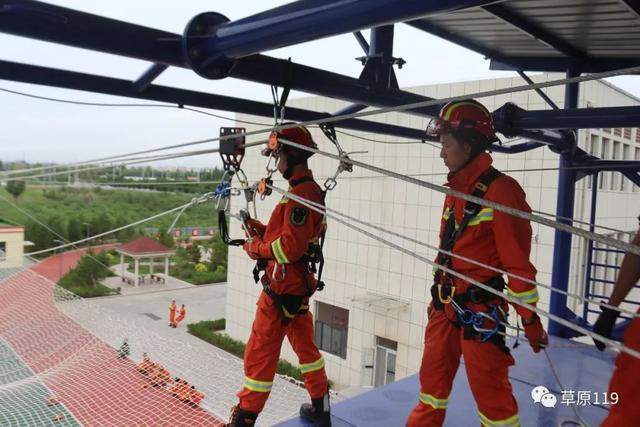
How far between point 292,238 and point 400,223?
897 cm

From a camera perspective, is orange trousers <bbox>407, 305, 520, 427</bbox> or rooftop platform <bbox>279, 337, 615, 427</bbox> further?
rooftop platform <bbox>279, 337, 615, 427</bbox>

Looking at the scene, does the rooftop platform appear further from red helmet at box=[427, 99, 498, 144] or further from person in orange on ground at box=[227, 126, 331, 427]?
red helmet at box=[427, 99, 498, 144]

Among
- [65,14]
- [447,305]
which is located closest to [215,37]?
[65,14]

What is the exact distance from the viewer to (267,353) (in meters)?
2.39

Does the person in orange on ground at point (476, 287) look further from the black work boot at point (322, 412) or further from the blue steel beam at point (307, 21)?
the blue steel beam at point (307, 21)

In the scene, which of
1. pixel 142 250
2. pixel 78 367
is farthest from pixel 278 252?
pixel 142 250

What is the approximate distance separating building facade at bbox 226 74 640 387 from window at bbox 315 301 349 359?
0.03 m

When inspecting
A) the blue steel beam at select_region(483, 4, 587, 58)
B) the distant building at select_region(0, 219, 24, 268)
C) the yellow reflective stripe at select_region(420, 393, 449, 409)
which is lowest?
the distant building at select_region(0, 219, 24, 268)

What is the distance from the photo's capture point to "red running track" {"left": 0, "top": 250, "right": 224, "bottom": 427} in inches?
236

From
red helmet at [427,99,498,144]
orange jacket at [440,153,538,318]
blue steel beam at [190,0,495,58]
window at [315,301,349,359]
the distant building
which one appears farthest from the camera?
window at [315,301,349,359]

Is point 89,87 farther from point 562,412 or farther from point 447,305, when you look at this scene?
point 562,412

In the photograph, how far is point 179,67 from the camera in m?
1.76

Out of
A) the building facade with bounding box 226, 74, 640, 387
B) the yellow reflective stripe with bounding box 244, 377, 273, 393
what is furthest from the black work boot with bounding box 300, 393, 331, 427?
the building facade with bounding box 226, 74, 640, 387

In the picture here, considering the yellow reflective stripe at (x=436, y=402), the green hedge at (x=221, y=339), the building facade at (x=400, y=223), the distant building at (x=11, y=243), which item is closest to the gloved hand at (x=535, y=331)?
the yellow reflective stripe at (x=436, y=402)
